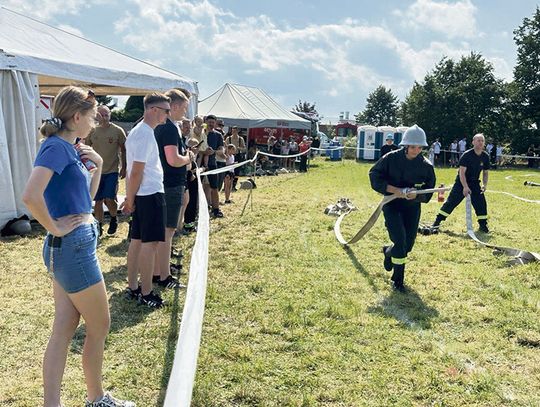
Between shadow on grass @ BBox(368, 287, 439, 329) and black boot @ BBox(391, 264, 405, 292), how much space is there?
10cm

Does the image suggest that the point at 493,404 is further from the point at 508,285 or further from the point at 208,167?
the point at 208,167

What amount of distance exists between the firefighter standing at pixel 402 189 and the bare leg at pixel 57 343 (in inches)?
147

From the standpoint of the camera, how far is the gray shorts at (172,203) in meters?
5.40

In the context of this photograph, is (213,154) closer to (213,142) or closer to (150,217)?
(213,142)

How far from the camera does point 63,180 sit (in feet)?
8.21

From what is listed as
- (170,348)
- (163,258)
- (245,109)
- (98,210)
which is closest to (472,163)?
(163,258)

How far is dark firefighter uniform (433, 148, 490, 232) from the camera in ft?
29.2

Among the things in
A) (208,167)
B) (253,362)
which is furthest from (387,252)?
(208,167)

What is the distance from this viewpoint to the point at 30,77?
815 cm

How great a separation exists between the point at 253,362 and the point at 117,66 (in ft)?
25.7

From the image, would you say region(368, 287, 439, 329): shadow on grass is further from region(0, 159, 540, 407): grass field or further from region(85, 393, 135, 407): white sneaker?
region(85, 393, 135, 407): white sneaker

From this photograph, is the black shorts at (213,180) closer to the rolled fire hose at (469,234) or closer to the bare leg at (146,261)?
the rolled fire hose at (469,234)

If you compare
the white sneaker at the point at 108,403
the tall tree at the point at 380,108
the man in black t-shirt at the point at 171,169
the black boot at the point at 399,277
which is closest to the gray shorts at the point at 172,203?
the man in black t-shirt at the point at 171,169

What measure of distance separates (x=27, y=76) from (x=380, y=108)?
79.0 meters
